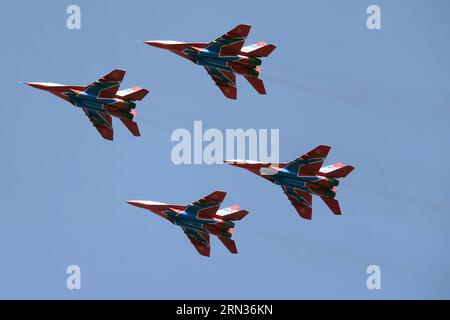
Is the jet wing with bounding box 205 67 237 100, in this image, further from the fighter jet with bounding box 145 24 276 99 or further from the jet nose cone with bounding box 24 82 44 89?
the jet nose cone with bounding box 24 82 44 89

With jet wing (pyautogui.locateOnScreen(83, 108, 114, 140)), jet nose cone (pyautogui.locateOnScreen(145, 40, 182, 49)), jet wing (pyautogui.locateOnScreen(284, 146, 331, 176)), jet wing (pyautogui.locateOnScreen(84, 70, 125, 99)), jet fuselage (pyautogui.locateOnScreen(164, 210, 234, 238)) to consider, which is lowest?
jet fuselage (pyautogui.locateOnScreen(164, 210, 234, 238))

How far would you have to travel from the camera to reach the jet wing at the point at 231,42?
70.8 metres

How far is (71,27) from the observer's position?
79.2 m

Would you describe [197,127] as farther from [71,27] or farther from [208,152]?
[71,27]

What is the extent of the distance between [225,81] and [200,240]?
10.2m

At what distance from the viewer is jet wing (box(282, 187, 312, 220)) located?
74.4 meters

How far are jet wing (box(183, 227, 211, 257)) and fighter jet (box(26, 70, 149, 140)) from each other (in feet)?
23.6

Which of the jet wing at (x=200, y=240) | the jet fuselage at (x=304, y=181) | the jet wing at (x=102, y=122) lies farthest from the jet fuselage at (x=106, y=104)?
the jet fuselage at (x=304, y=181)

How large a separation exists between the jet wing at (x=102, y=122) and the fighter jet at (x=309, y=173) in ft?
25.9

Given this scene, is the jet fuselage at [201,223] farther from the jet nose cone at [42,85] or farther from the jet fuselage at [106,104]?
the jet nose cone at [42,85]

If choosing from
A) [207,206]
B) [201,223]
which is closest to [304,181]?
[207,206]

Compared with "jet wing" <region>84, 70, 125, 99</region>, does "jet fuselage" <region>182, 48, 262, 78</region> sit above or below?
above

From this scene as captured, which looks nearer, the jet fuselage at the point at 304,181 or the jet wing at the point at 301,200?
the jet fuselage at the point at 304,181

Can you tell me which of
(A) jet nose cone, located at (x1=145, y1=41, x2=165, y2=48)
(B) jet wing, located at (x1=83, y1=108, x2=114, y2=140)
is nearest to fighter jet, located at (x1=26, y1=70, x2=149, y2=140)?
(B) jet wing, located at (x1=83, y1=108, x2=114, y2=140)
